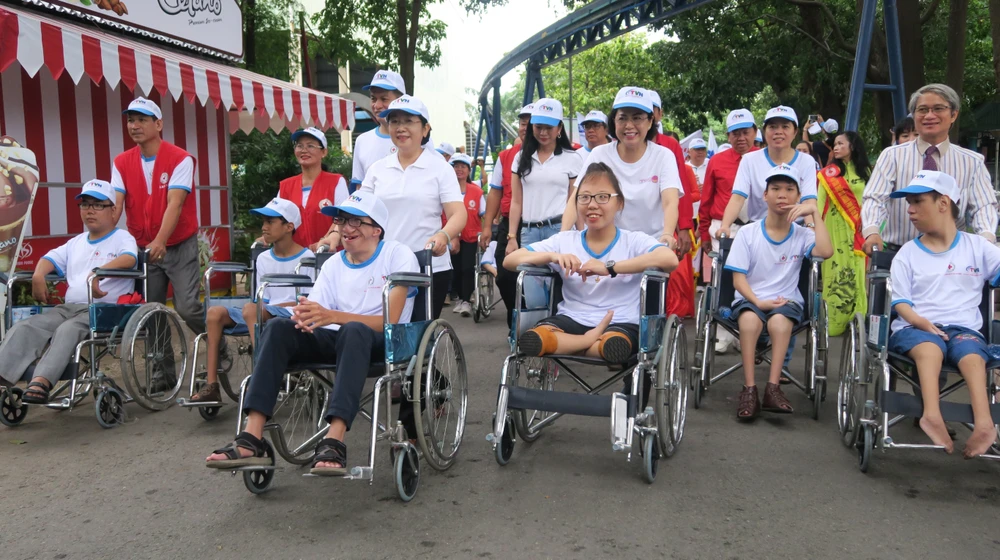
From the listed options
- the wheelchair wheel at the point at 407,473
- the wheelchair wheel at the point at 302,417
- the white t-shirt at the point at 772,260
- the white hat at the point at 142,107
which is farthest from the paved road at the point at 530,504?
the white hat at the point at 142,107

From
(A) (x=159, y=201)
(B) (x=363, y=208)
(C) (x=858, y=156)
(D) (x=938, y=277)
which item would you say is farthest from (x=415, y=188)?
(C) (x=858, y=156)

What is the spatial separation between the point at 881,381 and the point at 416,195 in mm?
2527

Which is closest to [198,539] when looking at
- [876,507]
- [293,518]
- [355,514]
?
[293,518]

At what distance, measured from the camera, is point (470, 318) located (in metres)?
10.2

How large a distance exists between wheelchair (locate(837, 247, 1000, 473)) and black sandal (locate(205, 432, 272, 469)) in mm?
2625

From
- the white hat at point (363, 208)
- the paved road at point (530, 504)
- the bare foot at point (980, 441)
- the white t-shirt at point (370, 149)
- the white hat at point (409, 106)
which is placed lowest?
the paved road at point (530, 504)

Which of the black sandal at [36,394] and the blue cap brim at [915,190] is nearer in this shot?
the blue cap brim at [915,190]

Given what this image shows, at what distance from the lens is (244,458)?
12.1ft

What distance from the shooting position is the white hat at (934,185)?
176 inches

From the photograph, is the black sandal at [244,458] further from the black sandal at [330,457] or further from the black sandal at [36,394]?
the black sandal at [36,394]

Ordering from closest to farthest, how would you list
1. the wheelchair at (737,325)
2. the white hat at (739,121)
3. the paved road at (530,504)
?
the paved road at (530,504), the wheelchair at (737,325), the white hat at (739,121)

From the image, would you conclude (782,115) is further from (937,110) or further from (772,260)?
(937,110)

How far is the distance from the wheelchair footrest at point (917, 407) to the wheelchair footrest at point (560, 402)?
1238 mm

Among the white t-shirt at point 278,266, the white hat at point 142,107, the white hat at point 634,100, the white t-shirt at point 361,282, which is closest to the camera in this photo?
the white t-shirt at point 361,282
